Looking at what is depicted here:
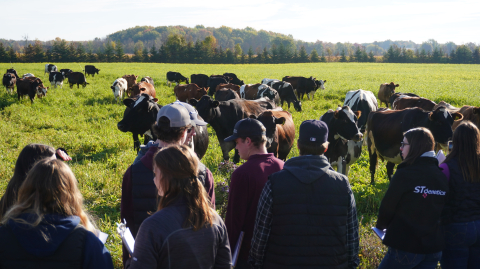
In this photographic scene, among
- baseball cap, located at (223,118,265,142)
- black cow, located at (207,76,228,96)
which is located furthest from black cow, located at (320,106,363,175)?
black cow, located at (207,76,228,96)

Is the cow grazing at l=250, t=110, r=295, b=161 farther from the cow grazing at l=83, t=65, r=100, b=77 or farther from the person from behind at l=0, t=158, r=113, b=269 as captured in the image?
the cow grazing at l=83, t=65, r=100, b=77

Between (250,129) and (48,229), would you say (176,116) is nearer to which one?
(250,129)

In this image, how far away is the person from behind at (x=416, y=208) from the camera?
10.0 feet

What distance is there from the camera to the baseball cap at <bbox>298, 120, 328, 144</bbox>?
9.54ft

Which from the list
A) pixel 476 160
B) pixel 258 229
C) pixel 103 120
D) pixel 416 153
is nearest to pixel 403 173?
pixel 416 153

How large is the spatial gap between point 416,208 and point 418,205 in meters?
0.03

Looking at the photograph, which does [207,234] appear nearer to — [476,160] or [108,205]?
[476,160]

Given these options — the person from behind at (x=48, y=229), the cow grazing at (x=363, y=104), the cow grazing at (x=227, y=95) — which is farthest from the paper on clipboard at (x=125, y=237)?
the cow grazing at (x=227, y=95)

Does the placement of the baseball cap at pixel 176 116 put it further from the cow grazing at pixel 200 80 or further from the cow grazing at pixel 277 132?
the cow grazing at pixel 200 80

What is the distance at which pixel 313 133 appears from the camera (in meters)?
2.94

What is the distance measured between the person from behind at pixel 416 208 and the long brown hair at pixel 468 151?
1.26ft

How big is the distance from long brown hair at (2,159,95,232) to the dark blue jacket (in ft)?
0.16

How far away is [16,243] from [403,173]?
3.02 metres

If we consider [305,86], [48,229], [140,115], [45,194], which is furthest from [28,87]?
[48,229]
